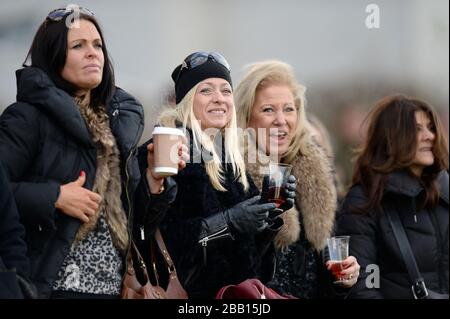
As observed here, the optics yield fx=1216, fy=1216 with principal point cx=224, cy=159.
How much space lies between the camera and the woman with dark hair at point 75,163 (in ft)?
17.7

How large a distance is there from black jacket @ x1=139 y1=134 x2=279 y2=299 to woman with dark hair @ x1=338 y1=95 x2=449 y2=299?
43.9 inches

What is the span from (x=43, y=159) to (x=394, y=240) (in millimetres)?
2360

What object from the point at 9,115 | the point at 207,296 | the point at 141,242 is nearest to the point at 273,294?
the point at 207,296

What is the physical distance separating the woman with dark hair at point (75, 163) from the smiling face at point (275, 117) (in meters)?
0.93

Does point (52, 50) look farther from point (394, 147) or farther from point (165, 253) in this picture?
point (394, 147)

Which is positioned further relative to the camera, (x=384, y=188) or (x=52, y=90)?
(x=384, y=188)

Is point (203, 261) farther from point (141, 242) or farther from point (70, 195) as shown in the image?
point (70, 195)

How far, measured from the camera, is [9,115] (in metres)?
5.48

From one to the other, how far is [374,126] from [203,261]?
1.93 meters

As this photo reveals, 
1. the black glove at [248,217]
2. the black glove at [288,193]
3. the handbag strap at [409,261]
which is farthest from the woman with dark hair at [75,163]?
the handbag strap at [409,261]

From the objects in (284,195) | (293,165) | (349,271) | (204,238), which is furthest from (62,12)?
(349,271)

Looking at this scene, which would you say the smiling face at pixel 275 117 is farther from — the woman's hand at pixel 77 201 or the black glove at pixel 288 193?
the woman's hand at pixel 77 201

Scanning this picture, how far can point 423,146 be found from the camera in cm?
724

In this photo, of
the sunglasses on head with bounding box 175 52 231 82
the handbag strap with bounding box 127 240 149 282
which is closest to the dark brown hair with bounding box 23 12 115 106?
the sunglasses on head with bounding box 175 52 231 82
